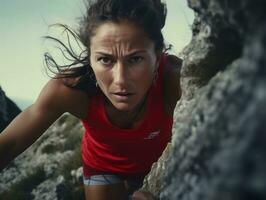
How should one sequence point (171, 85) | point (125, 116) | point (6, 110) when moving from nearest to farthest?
point (171, 85) → point (125, 116) → point (6, 110)

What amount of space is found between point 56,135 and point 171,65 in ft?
35.8

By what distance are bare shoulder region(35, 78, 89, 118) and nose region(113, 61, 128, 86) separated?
3.27 feet

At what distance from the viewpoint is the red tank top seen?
5828 mm

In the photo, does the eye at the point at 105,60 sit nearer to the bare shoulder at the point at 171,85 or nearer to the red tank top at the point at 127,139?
the red tank top at the point at 127,139

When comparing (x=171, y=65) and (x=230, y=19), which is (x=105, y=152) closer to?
(x=171, y=65)

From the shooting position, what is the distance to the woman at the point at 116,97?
194 inches

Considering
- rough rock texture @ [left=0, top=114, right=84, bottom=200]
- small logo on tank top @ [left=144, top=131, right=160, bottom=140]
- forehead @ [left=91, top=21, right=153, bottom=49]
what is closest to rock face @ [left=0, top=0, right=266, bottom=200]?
forehead @ [left=91, top=21, right=153, bottom=49]

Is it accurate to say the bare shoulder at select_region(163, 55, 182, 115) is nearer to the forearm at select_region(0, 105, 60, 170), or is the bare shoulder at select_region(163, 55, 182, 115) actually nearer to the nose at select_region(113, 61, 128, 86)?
the nose at select_region(113, 61, 128, 86)

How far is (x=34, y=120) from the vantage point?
540 centimetres

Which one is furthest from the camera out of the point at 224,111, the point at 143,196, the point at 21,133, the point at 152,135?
the point at 152,135

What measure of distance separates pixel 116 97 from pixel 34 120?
1.16 metres

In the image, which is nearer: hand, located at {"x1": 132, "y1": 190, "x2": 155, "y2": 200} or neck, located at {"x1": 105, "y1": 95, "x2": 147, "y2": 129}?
hand, located at {"x1": 132, "y1": 190, "x2": 155, "y2": 200}

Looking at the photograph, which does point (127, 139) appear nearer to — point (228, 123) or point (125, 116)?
point (125, 116)

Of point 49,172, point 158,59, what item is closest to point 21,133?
point 158,59
